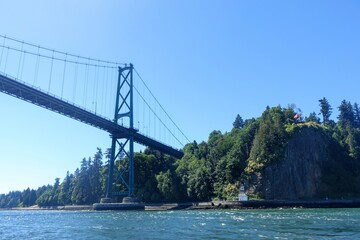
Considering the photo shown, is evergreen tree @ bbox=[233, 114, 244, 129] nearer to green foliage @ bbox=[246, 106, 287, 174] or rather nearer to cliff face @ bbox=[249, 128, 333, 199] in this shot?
cliff face @ bbox=[249, 128, 333, 199]

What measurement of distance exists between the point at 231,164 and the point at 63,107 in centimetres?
3585

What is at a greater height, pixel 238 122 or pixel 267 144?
pixel 238 122

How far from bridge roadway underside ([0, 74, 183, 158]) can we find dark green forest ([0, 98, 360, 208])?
14.1 metres

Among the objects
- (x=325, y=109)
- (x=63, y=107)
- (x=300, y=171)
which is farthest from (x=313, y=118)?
(x=63, y=107)

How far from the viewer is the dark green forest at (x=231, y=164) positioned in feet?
255

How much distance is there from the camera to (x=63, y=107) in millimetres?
60906

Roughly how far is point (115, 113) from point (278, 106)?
37.2 meters

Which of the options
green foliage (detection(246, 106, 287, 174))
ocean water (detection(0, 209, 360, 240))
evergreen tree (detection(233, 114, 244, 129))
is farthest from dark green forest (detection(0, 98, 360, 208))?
ocean water (detection(0, 209, 360, 240))

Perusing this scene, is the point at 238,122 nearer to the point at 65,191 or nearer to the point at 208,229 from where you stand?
the point at 65,191

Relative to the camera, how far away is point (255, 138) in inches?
3159

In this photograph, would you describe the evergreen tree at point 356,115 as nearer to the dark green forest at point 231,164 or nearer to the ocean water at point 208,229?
the dark green forest at point 231,164

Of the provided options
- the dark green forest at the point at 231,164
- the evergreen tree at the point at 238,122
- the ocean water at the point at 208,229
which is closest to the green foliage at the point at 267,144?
the dark green forest at the point at 231,164

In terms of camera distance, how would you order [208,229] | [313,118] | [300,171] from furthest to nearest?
[313,118] < [300,171] < [208,229]

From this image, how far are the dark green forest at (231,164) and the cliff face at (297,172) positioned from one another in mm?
1118
